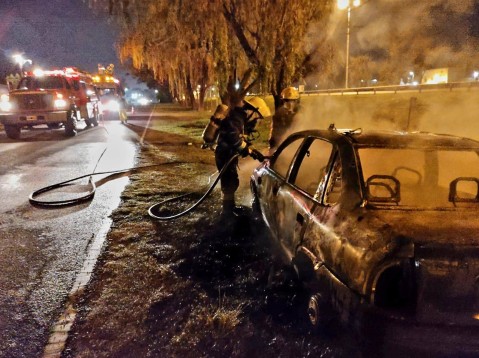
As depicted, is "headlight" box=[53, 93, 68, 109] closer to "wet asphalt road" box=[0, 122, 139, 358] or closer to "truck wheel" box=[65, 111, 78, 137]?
"truck wheel" box=[65, 111, 78, 137]

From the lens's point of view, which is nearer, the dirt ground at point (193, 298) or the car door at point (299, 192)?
the dirt ground at point (193, 298)

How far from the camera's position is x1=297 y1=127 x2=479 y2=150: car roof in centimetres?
310

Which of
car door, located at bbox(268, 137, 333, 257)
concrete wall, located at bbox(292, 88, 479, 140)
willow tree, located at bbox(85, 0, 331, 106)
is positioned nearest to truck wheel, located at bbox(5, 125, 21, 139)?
willow tree, located at bbox(85, 0, 331, 106)

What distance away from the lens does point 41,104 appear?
15352 mm

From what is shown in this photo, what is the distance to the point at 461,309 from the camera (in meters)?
2.14

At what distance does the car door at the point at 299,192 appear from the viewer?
3.20 metres

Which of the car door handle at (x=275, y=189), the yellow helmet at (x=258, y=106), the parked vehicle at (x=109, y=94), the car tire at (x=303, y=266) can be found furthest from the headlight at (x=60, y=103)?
the car tire at (x=303, y=266)

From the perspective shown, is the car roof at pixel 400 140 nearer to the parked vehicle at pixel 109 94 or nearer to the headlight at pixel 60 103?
the headlight at pixel 60 103

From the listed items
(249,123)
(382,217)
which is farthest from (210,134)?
(382,217)

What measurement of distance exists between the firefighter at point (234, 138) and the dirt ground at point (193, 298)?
0.43 meters

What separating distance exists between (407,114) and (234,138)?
9767 millimetres

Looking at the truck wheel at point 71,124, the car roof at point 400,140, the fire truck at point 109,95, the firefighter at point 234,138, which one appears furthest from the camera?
the fire truck at point 109,95

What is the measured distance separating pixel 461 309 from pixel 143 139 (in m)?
14.3

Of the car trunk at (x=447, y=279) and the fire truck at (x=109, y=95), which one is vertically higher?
the fire truck at (x=109, y=95)
